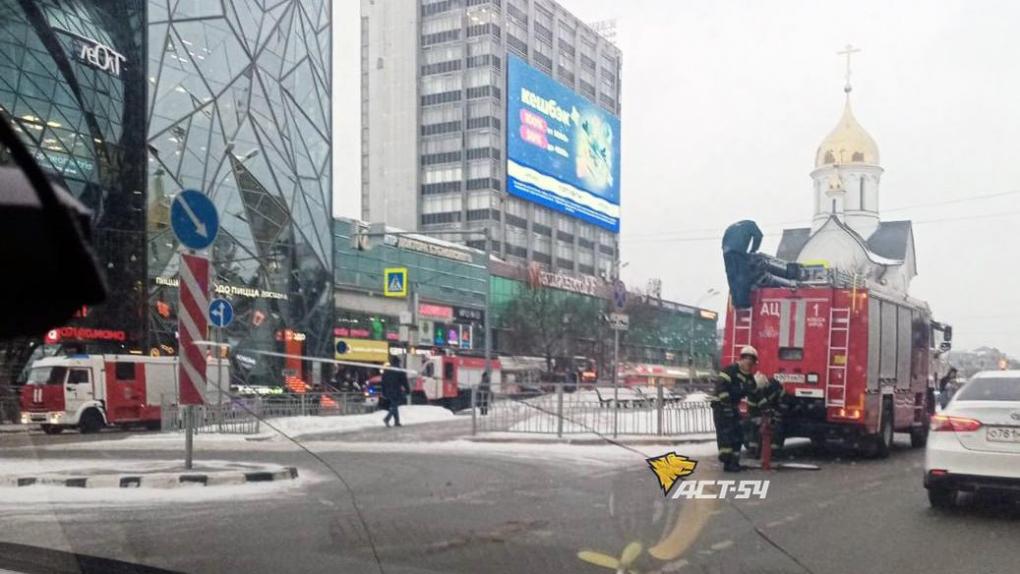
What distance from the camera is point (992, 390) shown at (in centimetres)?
764

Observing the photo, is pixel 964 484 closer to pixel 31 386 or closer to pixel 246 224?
pixel 246 224

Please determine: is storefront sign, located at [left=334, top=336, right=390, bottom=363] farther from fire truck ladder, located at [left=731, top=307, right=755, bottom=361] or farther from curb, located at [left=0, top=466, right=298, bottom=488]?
fire truck ladder, located at [left=731, top=307, right=755, bottom=361]

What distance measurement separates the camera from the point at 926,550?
598 centimetres

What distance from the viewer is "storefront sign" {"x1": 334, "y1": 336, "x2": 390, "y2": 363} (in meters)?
Result: 7.85

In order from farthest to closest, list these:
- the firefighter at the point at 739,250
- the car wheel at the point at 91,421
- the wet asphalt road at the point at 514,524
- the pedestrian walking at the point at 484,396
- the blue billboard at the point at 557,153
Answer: the car wheel at the point at 91,421, the pedestrian walking at the point at 484,396, the blue billboard at the point at 557,153, the firefighter at the point at 739,250, the wet asphalt road at the point at 514,524

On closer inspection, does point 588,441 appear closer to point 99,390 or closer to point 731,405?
point 731,405

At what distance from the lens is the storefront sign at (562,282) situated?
669cm

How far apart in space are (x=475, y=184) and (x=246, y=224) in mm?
1880

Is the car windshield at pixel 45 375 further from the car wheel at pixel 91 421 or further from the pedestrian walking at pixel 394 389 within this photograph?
the car wheel at pixel 91 421

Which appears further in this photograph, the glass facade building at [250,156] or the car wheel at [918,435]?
the car wheel at [918,435]

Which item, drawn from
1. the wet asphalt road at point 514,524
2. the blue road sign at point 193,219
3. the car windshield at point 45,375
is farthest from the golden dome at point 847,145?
the car windshield at point 45,375

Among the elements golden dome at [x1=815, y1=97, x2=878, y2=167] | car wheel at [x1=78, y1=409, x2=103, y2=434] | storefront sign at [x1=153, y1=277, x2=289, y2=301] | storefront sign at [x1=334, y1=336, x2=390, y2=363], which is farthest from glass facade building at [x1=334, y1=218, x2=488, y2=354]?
car wheel at [x1=78, y1=409, x2=103, y2=434]

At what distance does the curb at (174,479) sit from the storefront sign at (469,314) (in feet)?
6.81

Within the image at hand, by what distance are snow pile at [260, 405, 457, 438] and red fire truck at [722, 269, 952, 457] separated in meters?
2.69
